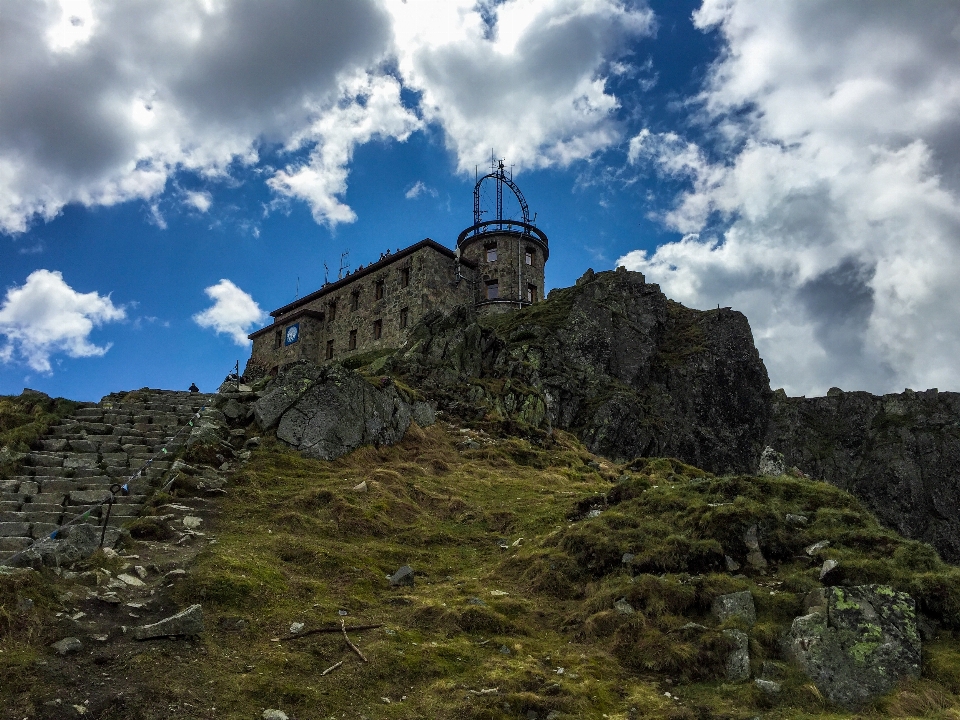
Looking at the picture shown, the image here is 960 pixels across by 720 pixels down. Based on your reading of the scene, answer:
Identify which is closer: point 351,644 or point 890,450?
point 351,644

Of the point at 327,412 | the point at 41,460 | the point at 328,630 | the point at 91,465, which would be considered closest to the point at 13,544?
the point at 91,465

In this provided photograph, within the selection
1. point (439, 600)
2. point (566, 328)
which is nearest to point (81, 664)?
point (439, 600)

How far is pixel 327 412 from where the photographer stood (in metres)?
23.7

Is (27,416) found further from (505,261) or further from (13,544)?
(505,261)

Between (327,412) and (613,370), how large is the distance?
31.2m

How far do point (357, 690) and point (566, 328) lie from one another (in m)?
41.8

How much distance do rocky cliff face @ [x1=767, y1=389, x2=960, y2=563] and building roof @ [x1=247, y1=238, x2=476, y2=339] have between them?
40.0 meters

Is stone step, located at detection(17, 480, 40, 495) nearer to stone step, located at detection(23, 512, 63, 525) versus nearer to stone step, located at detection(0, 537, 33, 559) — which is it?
stone step, located at detection(23, 512, 63, 525)

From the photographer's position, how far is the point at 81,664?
8.84 metres

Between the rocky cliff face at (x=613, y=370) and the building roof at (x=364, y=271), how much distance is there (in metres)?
7.09

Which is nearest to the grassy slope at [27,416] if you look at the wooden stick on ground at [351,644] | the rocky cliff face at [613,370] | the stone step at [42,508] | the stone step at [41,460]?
the stone step at [41,460]

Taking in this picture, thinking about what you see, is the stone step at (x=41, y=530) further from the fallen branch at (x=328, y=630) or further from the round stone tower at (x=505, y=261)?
the round stone tower at (x=505, y=261)

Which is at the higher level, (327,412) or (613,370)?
(613,370)

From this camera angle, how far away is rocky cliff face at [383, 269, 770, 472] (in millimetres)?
35688
